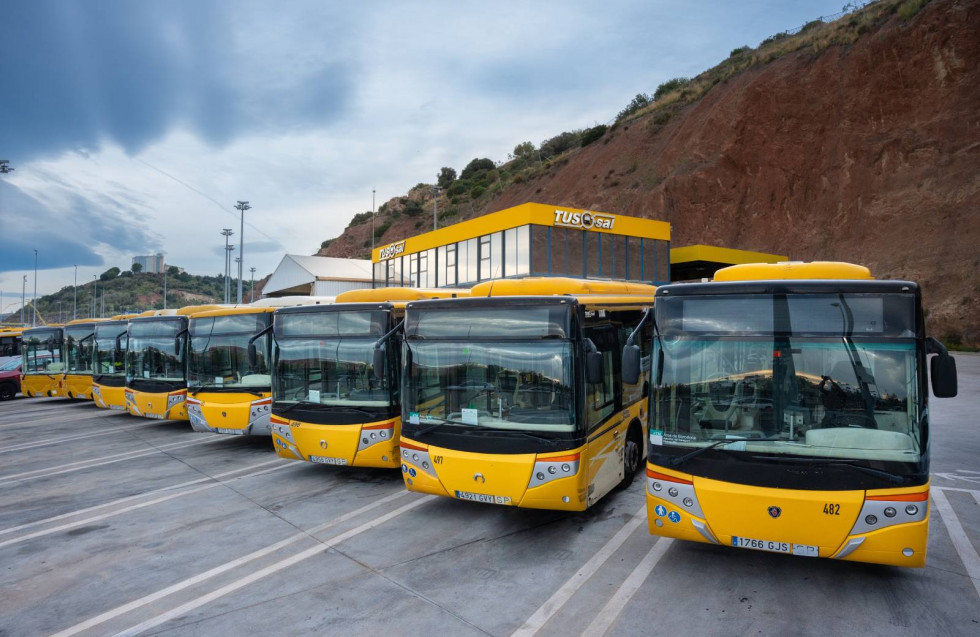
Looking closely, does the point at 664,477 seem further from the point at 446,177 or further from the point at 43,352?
the point at 446,177

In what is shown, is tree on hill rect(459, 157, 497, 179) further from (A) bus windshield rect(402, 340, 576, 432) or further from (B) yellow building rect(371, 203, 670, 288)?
(A) bus windshield rect(402, 340, 576, 432)

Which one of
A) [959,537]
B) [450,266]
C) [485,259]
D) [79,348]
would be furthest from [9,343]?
[959,537]

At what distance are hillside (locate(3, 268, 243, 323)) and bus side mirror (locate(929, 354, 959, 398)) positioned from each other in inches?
4328

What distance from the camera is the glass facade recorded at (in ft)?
86.9

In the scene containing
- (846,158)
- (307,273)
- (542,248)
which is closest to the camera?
(542,248)

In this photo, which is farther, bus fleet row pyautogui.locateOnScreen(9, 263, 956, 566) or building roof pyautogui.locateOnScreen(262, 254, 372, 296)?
building roof pyautogui.locateOnScreen(262, 254, 372, 296)

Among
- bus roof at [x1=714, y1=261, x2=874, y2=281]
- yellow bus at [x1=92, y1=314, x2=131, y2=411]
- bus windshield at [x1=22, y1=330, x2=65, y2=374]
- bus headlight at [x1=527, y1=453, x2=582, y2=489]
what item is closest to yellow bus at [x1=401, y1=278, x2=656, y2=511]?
bus headlight at [x1=527, y1=453, x2=582, y2=489]

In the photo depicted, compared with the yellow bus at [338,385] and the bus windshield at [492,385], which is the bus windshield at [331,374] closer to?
the yellow bus at [338,385]

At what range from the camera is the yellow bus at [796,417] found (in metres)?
4.80

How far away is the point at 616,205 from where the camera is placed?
53.1m

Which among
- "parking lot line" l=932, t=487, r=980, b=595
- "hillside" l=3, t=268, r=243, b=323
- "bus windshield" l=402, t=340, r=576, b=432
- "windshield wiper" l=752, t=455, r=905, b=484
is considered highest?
"hillside" l=3, t=268, r=243, b=323

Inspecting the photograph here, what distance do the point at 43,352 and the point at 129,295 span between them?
102125 mm

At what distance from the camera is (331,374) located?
29.2 ft

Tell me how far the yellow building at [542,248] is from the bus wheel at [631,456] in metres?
17.6
